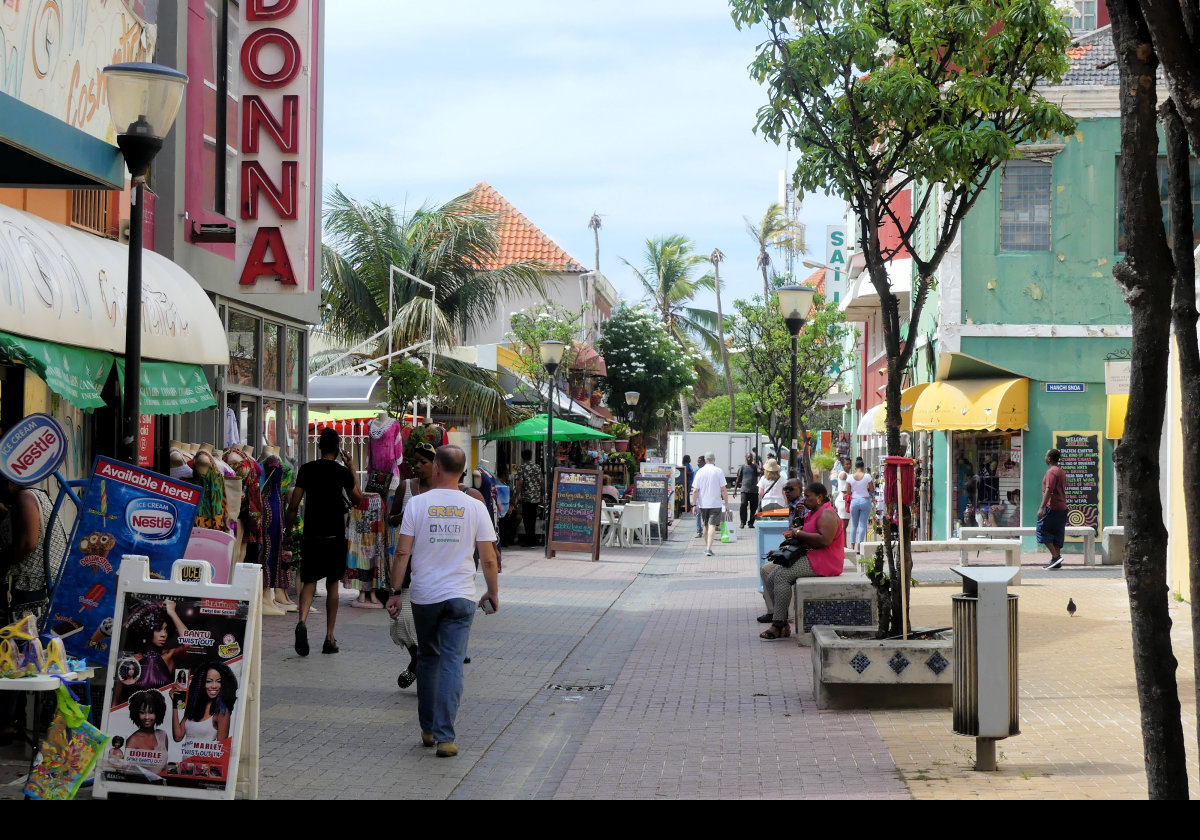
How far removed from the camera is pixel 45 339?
941 cm

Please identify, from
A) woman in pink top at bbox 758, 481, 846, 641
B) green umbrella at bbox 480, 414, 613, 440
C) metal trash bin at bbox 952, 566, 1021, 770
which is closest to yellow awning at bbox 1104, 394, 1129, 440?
green umbrella at bbox 480, 414, 613, 440

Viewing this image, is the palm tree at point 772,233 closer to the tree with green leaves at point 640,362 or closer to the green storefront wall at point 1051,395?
the tree with green leaves at point 640,362

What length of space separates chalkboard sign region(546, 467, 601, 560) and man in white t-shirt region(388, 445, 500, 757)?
15.6m

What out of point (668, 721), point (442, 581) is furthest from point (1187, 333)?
point (668, 721)

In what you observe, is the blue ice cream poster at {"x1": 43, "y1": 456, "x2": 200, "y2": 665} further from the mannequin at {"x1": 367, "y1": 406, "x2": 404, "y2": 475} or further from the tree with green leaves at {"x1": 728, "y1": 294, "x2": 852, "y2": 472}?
the tree with green leaves at {"x1": 728, "y1": 294, "x2": 852, "y2": 472}

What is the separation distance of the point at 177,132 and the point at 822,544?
792cm

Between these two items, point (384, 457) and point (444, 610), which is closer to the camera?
point (444, 610)

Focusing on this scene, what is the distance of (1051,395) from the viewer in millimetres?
24531

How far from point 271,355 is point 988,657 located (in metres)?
12.5

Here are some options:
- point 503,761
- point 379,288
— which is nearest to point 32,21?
point 503,761

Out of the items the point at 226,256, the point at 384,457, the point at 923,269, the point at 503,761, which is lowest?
the point at 503,761

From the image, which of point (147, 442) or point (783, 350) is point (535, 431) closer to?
point (147, 442)

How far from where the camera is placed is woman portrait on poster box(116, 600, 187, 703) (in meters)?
5.75
